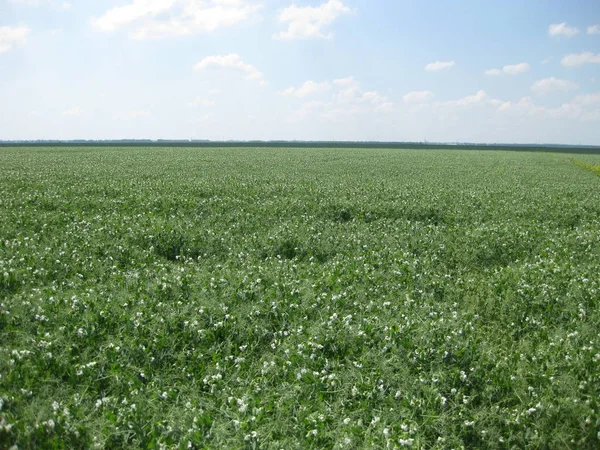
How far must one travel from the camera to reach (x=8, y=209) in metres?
15.2

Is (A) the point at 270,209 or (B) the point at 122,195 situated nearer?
(A) the point at 270,209

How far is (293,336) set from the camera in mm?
6867

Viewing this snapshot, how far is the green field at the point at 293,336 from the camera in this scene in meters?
4.95

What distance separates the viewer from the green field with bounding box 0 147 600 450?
495 cm

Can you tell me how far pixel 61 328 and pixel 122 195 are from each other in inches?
526

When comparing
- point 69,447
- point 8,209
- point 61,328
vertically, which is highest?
point 8,209

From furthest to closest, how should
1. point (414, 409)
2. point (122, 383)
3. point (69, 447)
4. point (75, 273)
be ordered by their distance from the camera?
point (75, 273) < point (122, 383) < point (414, 409) < point (69, 447)

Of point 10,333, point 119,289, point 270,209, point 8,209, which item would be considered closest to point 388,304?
point 119,289

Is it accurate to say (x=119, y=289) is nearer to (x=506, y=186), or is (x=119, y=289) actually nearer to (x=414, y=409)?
(x=414, y=409)

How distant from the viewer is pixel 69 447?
4488 mm

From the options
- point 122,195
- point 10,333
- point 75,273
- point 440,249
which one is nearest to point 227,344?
point 10,333

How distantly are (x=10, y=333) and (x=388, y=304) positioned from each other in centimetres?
636

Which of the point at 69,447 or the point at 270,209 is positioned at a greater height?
the point at 270,209

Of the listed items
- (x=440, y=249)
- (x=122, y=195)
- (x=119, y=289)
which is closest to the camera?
(x=119, y=289)
